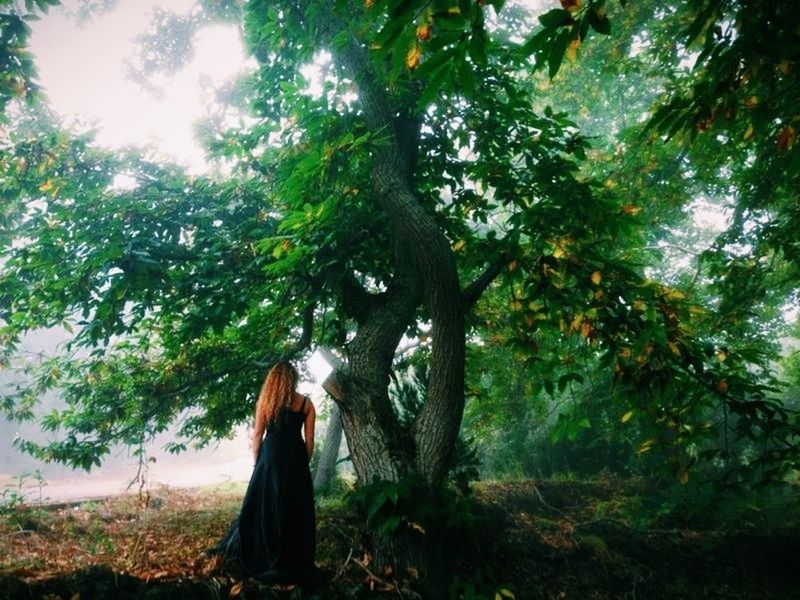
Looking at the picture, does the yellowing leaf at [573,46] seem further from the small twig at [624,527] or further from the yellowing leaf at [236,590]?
the small twig at [624,527]

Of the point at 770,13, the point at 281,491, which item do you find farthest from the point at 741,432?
the point at 281,491

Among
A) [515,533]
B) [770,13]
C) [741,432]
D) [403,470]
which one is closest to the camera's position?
[770,13]

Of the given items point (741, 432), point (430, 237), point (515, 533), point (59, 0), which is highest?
point (59, 0)

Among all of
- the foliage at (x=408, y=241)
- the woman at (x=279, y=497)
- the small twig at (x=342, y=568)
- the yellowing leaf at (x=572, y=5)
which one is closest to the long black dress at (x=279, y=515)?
the woman at (x=279, y=497)

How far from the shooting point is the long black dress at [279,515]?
3.79 m

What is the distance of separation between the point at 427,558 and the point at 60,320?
6.17 metres

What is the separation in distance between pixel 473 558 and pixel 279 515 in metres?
2.66

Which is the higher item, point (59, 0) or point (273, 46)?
point (273, 46)

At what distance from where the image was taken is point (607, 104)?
62.0ft

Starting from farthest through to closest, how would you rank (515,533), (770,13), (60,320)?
(515,533), (60,320), (770,13)

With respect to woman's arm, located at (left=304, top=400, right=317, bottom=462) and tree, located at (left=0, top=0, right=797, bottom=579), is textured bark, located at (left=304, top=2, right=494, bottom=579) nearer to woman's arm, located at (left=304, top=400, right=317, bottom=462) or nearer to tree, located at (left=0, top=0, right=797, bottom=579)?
tree, located at (left=0, top=0, right=797, bottom=579)

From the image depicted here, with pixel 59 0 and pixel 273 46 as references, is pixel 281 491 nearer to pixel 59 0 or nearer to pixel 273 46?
pixel 59 0

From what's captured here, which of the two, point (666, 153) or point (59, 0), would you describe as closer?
point (59, 0)

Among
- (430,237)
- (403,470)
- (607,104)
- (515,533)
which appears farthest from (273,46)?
(607,104)
